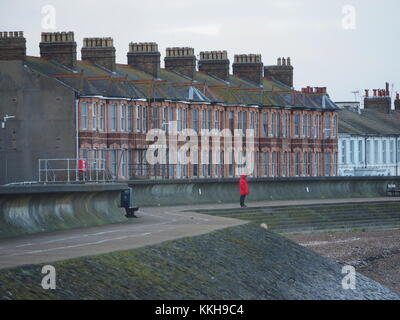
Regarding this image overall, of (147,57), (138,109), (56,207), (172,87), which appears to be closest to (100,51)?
(147,57)

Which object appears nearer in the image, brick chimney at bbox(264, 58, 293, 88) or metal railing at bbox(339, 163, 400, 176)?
brick chimney at bbox(264, 58, 293, 88)

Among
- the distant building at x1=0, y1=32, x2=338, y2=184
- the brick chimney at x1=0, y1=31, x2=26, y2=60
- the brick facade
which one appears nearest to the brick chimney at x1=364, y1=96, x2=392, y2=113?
the distant building at x1=0, y1=32, x2=338, y2=184

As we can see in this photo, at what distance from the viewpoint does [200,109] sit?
7700 centimetres

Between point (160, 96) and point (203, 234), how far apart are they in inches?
1533

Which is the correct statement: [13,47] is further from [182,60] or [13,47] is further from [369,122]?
[369,122]

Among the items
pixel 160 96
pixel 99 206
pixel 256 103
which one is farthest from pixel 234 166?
pixel 99 206

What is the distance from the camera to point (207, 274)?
2938cm

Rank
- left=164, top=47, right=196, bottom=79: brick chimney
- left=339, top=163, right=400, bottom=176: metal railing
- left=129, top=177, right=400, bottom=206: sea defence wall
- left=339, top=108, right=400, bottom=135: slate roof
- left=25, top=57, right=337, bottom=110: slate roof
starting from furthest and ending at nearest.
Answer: left=339, top=108, right=400, bottom=135: slate roof, left=339, top=163, right=400, bottom=176: metal railing, left=164, top=47, right=196, bottom=79: brick chimney, left=25, top=57, right=337, bottom=110: slate roof, left=129, top=177, right=400, bottom=206: sea defence wall

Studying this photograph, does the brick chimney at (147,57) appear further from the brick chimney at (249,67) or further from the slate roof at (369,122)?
the slate roof at (369,122)

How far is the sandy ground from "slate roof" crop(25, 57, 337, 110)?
1897 centimetres

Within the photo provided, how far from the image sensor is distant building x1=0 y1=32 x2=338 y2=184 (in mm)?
66250

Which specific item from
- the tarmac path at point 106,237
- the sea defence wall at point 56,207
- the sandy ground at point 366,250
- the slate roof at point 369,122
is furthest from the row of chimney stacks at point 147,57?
the sea defence wall at point 56,207

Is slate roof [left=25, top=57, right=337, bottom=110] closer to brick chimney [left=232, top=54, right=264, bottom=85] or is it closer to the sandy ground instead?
brick chimney [left=232, top=54, right=264, bottom=85]
